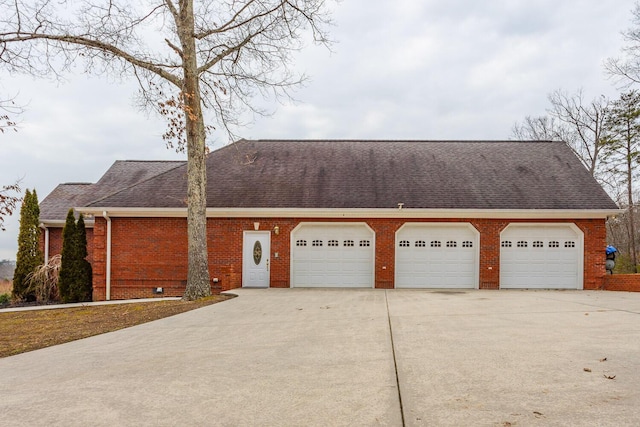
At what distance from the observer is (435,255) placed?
14.7 metres

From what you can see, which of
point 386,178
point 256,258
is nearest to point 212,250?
point 256,258

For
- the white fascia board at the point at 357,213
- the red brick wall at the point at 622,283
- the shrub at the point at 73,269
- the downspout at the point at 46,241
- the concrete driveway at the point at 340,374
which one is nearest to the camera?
the concrete driveway at the point at 340,374

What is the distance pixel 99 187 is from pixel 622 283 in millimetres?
20795

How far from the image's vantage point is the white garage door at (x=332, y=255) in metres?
14.7

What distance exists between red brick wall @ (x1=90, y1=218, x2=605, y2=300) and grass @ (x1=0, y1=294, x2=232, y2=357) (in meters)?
3.00

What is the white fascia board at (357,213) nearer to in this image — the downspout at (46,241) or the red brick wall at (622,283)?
the red brick wall at (622,283)

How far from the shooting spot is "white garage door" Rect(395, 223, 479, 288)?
14609 millimetres

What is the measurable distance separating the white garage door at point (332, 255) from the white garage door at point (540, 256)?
4.74 metres

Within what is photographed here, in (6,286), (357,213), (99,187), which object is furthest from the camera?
(6,286)

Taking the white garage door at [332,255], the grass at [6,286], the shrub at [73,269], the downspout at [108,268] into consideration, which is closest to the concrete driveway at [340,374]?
the white garage door at [332,255]

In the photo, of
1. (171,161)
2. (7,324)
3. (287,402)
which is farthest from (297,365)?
(171,161)

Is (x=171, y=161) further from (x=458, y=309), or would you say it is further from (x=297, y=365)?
(x=297, y=365)

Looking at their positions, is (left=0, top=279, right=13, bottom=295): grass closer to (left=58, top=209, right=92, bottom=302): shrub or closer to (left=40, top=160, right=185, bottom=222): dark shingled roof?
(left=40, top=160, right=185, bottom=222): dark shingled roof

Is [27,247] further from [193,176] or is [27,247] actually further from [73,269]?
[193,176]
